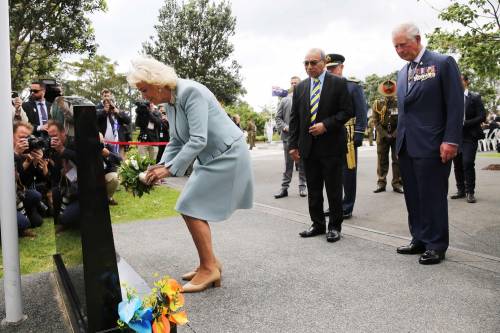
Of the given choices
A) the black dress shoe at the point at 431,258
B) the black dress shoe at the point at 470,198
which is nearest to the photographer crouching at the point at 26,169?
the black dress shoe at the point at 431,258

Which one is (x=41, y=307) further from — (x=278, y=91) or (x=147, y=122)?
(x=278, y=91)

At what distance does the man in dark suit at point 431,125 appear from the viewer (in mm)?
3920

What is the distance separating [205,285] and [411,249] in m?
2.18

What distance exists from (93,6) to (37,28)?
2231 millimetres

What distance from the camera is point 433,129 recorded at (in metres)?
4.04

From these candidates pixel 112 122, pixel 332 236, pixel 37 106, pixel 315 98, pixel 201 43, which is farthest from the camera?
pixel 201 43

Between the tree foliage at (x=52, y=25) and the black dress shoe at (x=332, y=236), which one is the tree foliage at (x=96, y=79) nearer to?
the tree foliage at (x=52, y=25)

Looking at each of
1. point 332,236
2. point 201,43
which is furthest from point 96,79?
point 332,236

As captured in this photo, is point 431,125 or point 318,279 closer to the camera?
point 318,279

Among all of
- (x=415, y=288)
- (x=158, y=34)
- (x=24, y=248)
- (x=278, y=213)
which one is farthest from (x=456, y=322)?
(x=158, y=34)

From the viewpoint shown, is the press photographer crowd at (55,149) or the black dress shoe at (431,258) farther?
the black dress shoe at (431,258)

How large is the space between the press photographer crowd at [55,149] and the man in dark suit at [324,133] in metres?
2.11

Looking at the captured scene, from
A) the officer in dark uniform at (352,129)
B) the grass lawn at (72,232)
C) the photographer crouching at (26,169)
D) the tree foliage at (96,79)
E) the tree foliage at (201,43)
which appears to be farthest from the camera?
the tree foliage at (96,79)

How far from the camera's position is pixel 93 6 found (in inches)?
658
